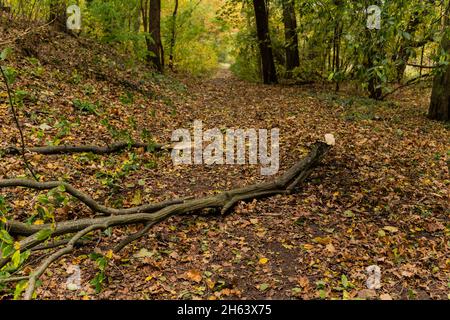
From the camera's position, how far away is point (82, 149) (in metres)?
6.42

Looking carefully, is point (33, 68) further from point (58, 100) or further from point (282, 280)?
point (282, 280)

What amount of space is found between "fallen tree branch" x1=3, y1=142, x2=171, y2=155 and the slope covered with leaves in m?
0.13

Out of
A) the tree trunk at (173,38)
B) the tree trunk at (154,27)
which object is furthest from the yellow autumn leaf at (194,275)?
the tree trunk at (173,38)

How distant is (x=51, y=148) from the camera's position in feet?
20.0

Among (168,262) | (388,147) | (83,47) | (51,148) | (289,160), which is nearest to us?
(168,262)

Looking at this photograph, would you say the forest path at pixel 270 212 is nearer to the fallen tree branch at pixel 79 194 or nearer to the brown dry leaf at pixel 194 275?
the brown dry leaf at pixel 194 275

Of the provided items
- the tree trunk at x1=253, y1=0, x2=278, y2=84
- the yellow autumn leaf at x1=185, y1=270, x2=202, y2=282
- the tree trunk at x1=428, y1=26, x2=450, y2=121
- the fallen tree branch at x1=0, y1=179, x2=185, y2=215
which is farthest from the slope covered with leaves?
the tree trunk at x1=253, y1=0, x2=278, y2=84

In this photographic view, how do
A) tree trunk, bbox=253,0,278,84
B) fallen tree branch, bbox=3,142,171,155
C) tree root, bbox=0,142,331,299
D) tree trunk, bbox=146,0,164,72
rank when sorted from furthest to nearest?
tree trunk, bbox=253,0,278,84, tree trunk, bbox=146,0,164,72, fallen tree branch, bbox=3,142,171,155, tree root, bbox=0,142,331,299

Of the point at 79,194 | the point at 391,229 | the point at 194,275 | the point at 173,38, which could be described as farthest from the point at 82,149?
the point at 173,38

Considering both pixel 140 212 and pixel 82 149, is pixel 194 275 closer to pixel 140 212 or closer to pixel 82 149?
pixel 140 212

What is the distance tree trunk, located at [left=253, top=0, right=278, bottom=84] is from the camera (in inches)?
593

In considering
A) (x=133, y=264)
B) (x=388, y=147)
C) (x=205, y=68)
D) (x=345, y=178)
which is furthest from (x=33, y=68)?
(x=205, y=68)

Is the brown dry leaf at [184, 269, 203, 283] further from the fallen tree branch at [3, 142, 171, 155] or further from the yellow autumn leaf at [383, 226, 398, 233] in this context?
the fallen tree branch at [3, 142, 171, 155]

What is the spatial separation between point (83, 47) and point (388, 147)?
29.9 ft
